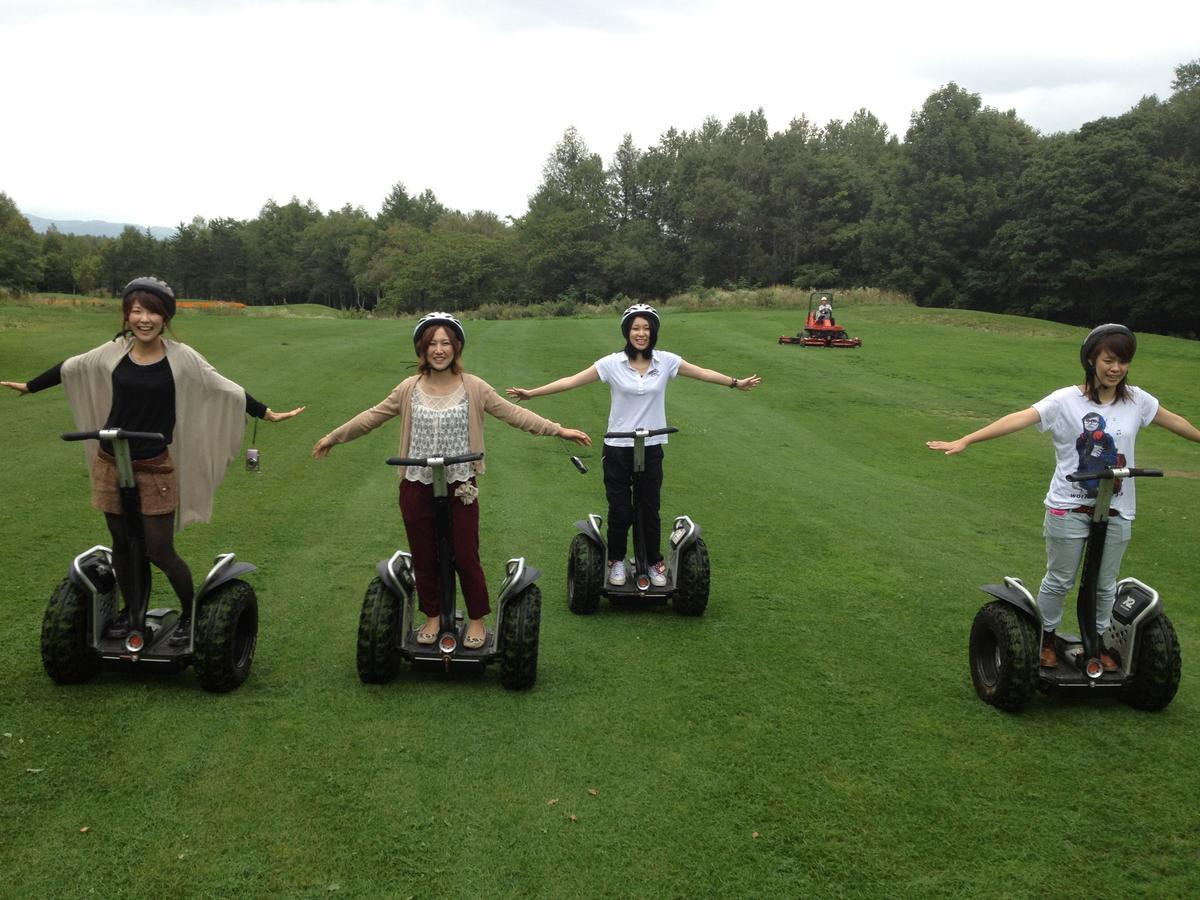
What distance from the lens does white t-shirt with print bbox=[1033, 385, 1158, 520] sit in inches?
217

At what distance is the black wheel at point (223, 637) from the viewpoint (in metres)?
5.33

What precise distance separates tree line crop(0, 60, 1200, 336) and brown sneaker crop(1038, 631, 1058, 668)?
43.4 meters

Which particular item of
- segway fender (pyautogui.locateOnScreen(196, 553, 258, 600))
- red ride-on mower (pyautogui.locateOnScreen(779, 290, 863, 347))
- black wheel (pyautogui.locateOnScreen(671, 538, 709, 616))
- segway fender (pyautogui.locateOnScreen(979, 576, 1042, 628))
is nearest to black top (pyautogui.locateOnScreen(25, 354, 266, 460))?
segway fender (pyautogui.locateOnScreen(196, 553, 258, 600))

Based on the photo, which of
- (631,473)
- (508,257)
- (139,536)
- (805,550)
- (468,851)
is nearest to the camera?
(468,851)

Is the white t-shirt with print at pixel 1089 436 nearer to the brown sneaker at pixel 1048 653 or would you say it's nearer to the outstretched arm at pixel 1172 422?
the outstretched arm at pixel 1172 422

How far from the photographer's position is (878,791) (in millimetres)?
4703

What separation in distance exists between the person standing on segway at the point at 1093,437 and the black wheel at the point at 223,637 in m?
4.07

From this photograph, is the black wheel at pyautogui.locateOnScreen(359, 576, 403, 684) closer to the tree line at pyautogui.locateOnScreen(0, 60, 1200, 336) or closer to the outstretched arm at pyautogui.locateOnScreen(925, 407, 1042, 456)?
the outstretched arm at pyautogui.locateOnScreen(925, 407, 1042, 456)

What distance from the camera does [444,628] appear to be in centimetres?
585

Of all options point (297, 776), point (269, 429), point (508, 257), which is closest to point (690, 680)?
point (297, 776)

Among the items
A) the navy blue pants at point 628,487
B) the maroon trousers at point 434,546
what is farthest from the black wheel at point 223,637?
the navy blue pants at point 628,487

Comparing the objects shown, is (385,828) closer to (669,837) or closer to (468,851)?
(468,851)

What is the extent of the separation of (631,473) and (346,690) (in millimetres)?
2659

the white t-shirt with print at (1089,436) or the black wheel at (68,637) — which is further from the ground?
the white t-shirt with print at (1089,436)
